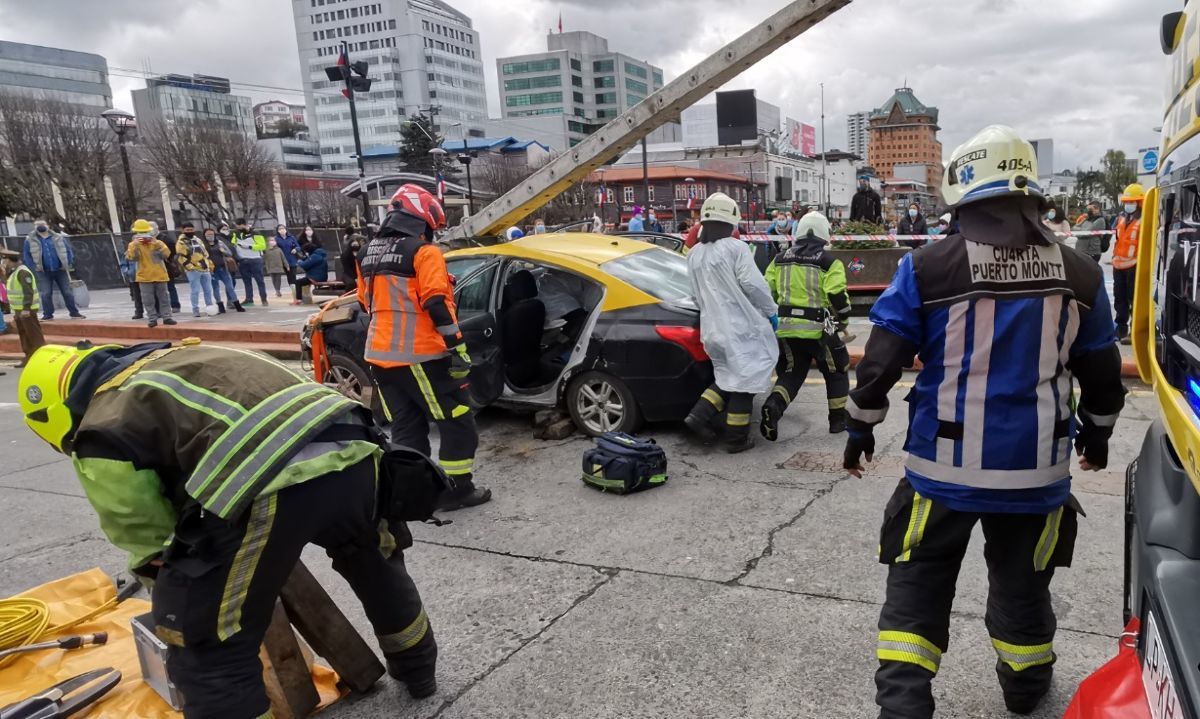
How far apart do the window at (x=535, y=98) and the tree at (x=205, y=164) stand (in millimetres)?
90902

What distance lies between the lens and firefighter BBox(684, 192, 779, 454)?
209 inches

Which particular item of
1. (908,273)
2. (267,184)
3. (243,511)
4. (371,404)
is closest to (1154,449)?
(908,273)

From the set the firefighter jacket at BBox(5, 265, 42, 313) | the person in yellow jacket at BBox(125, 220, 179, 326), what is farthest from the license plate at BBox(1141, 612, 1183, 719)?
the person in yellow jacket at BBox(125, 220, 179, 326)

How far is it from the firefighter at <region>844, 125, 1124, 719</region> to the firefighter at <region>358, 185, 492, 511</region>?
2846 millimetres

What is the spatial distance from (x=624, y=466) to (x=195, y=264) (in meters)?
12.6

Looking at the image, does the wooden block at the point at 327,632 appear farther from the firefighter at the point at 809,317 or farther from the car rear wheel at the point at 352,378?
the car rear wheel at the point at 352,378

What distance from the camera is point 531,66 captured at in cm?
13275

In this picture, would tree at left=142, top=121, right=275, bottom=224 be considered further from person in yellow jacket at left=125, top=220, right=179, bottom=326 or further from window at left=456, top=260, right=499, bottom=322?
window at left=456, top=260, right=499, bottom=322

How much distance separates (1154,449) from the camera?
1814 mm

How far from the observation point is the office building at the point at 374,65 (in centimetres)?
12425

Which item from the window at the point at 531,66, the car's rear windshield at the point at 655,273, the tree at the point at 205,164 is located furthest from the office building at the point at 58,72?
the car's rear windshield at the point at 655,273

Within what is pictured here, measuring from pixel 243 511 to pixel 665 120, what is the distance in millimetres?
6994

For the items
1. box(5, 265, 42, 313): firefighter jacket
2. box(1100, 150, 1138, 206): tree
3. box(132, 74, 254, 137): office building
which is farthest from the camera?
box(132, 74, 254, 137): office building

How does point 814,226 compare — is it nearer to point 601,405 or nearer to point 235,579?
point 601,405
